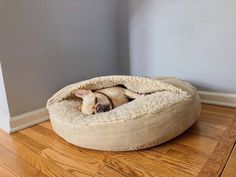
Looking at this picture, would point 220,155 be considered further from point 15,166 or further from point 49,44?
point 49,44

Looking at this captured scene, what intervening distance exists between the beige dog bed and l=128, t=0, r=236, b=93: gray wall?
403 millimetres

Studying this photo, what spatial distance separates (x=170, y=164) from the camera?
3.24 ft

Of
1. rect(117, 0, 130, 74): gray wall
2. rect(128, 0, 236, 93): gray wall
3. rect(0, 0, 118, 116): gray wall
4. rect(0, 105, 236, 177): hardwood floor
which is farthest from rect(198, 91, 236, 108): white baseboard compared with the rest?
rect(0, 0, 118, 116): gray wall

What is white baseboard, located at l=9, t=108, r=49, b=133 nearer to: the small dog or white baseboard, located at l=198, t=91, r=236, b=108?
the small dog

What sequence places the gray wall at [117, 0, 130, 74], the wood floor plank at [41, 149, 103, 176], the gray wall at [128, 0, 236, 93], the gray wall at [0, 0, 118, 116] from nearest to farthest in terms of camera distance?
the wood floor plank at [41, 149, 103, 176], the gray wall at [0, 0, 118, 116], the gray wall at [128, 0, 236, 93], the gray wall at [117, 0, 130, 74]

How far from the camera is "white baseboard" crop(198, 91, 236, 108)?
1548mm

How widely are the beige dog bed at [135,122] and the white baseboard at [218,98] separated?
1.28ft

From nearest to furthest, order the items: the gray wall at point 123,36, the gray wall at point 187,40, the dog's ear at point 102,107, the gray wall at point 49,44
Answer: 1. the dog's ear at point 102,107
2. the gray wall at point 49,44
3. the gray wall at point 187,40
4. the gray wall at point 123,36

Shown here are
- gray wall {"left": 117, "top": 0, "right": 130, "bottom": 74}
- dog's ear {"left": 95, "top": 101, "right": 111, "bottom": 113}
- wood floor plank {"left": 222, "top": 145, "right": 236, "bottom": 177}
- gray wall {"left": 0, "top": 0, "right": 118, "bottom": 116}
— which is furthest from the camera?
gray wall {"left": 117, "top": 0, "right": 130, "bottom": 74}

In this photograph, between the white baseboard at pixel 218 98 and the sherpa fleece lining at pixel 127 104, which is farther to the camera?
the white baseboard at pixel 218 98

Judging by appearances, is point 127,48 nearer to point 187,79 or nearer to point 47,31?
point 187,79

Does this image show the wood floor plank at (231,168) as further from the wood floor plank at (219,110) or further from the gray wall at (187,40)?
the gray wall at (187,40)

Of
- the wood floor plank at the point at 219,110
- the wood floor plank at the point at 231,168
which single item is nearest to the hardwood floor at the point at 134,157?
the wood floor plank at the point at 231,168

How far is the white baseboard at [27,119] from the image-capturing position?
56.4 inches
